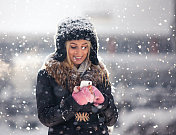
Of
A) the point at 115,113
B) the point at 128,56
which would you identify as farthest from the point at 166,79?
the point at 115,113

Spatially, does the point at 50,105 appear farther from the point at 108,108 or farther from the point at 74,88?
the point at 108,108

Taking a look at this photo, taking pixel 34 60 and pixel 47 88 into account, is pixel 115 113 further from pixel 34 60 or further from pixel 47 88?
pixel 34 60

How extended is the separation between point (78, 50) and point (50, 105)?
0.40m

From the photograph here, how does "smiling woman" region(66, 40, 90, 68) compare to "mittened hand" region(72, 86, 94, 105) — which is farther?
"smiling woman" region(66, 40, 90, 68)

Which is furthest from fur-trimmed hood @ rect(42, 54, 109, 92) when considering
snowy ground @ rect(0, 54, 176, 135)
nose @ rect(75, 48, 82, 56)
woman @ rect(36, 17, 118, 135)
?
snowy ground @ rect(0, 54, 176, 135)

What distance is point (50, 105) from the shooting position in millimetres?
1722

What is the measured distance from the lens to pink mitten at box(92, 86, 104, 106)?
1.67 m

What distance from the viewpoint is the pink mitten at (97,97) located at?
5.49ft

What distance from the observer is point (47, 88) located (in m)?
1.72

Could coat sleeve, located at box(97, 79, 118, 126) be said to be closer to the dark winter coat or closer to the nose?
the dark winter coat

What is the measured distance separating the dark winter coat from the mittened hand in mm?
28

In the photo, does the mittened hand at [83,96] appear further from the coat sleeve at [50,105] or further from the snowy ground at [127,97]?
the snowy ground at [127,97]

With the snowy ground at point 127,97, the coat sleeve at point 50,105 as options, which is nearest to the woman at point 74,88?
the coat sleeve at point 50,105

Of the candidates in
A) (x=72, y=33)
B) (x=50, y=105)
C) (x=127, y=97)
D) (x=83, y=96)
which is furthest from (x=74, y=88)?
(x=127, y=97)
